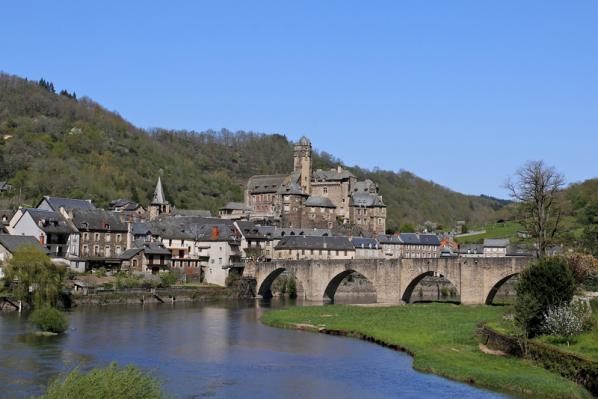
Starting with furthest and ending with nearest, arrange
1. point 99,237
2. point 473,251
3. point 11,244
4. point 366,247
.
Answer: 1. point 473,251
2. point 366,247
3. point 99,237
4. point 11,244

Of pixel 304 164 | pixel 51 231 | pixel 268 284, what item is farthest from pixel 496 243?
pixel 51 231

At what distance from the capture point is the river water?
38469mm

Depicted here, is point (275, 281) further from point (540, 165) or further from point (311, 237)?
point (540, 165)

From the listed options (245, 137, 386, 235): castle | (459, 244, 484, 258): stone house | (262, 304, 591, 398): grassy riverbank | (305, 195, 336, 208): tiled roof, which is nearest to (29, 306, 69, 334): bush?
(262, 304, 591, 398): grassy riverbank

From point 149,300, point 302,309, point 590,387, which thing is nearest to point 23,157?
point 149,300

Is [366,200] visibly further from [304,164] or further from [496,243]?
[496,243]

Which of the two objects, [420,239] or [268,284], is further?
[420,239]

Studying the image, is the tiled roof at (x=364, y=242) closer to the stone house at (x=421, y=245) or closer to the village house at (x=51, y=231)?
the stone house at (x=421, y=245)

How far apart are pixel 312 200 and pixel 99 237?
169 feet

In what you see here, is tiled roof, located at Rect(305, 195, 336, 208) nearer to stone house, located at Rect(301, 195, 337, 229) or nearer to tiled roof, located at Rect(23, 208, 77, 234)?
stone house, located at Rect(301, 195, 337, 229)

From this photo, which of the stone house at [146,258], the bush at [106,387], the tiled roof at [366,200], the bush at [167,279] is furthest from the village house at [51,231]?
the bush at [106,387]

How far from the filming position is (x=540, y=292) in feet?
155

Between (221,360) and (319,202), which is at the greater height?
(319,202)

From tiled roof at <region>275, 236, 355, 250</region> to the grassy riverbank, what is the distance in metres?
36.1
